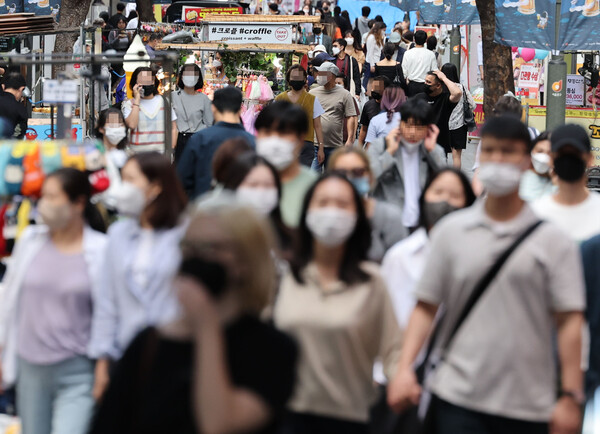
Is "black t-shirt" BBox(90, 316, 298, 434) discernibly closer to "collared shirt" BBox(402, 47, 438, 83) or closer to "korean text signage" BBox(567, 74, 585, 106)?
"korean text signage" BBox(567, 74, 585, 106)

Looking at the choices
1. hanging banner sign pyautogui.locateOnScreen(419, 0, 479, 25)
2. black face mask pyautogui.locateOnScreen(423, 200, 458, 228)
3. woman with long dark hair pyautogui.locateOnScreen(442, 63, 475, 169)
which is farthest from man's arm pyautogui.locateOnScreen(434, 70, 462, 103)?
hanging banner sign pyautogui.locateOnScreen(419, 0, 479, 25)

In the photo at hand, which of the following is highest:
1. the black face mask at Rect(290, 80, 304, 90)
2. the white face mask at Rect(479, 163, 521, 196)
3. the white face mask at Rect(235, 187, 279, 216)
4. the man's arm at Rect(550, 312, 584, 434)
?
the black face mask at Rect(290, 80, 304, 90)

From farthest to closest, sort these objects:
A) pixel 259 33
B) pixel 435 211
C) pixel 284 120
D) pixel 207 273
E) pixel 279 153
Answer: pixel 259 33, pixel 284 120, pixel 279 153, pixel 435 211, pixel 207 273

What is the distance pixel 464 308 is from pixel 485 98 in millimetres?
16084

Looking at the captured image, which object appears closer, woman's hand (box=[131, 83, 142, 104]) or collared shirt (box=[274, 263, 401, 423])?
collared shirt (box=[274, 263, 401, 423])

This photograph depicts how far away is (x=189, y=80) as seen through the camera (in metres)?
12.9

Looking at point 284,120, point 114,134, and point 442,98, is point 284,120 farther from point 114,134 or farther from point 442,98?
point 442,98

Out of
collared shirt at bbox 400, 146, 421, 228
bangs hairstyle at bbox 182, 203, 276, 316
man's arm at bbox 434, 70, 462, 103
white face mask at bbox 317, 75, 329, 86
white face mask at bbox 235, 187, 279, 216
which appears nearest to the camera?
bangs hairstyle at bbox 182, 203, 276, 316

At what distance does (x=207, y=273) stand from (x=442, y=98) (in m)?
12.2

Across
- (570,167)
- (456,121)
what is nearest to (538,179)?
(570,167)

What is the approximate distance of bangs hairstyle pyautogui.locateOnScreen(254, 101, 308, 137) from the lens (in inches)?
280

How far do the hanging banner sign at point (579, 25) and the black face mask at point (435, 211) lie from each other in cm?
1145

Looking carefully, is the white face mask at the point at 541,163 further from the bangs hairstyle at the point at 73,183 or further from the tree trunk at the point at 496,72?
the tree trunk at the point at 496,72

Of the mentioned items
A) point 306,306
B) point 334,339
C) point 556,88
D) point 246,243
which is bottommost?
point 334,339
